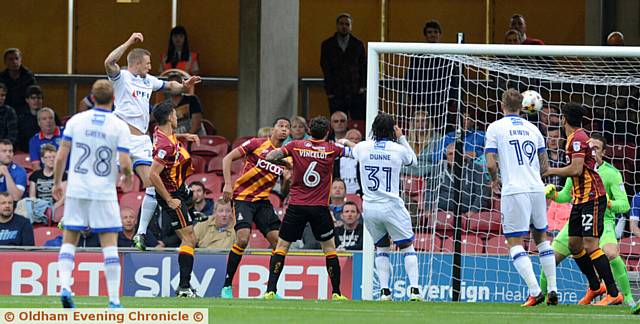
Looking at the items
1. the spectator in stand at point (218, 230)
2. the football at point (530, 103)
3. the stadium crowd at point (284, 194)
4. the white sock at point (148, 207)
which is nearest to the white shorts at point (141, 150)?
the white sock at point (148, 207)

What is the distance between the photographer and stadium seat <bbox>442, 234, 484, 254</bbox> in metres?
16.1

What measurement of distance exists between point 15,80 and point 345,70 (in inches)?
201

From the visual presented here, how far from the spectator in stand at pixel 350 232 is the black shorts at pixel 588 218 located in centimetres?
345

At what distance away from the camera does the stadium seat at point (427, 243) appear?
1612 centimetres

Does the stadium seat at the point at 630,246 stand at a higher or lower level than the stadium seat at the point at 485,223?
→ lower

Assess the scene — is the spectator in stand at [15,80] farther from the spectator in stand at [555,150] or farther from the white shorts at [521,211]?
the white shorts at [521,211]

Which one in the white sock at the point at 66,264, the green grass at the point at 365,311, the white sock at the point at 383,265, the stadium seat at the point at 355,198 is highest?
the stadium seat at the point at 355,198

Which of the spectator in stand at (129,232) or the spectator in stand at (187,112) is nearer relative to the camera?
the spectator in stand at (129,232)

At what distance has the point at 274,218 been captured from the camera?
14.4 m

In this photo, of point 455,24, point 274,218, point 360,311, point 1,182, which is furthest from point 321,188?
point 455,24

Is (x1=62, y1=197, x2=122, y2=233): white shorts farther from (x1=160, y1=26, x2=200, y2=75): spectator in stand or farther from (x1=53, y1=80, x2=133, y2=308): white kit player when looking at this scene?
(x1=160, y1=26, x2=200, y2=75): spectator in stand

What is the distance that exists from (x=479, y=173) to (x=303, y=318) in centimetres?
595

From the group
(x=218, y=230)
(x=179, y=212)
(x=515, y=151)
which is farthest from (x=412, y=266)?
(x=218, y=230)

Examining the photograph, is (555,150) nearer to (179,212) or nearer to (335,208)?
(335,208)
